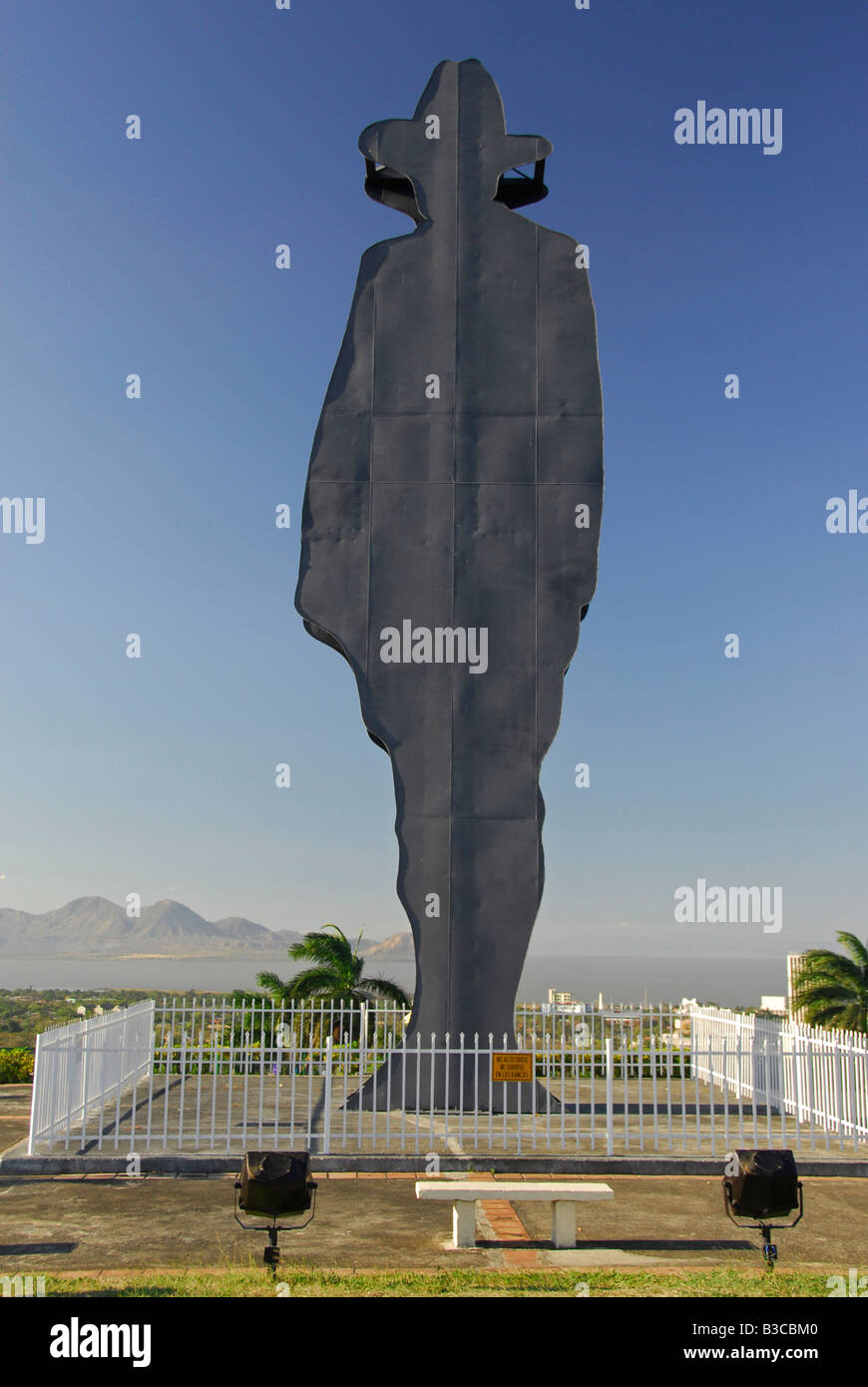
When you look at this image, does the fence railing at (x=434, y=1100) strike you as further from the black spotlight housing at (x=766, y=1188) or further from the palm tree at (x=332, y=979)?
the palm tree at (x=332, y=979)

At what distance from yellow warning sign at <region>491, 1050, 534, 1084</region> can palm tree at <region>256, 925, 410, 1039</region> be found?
1112 cm

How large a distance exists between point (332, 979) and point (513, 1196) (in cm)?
1652

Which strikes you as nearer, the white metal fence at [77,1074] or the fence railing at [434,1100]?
the white metal fence at [77,1074]

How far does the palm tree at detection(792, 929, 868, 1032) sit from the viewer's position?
26.6m

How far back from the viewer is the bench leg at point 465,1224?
9133 mm

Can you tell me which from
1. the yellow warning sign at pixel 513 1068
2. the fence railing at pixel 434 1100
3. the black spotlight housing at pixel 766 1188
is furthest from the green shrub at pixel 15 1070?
the black spotlight housing at pixel 766 1188

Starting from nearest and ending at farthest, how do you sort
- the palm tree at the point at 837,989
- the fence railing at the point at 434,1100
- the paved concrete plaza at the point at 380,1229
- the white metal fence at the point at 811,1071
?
the paved concrete plaza at the point at 380,1229 → the fence railing at the point at 434,1100 → the white metal fence at the point at 811,1071 → the palm tree at the point at 837,989

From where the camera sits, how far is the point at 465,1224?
9.14 m

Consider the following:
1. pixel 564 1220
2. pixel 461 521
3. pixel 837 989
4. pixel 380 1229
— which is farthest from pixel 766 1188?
pixel 837 989

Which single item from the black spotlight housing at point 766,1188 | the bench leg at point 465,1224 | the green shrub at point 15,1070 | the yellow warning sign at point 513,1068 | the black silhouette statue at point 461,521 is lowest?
the green shrub at point 15,1070

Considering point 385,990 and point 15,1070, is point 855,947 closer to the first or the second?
point 385,990

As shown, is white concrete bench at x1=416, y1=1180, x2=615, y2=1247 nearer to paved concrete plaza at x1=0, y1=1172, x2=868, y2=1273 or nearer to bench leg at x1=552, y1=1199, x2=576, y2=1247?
bench leg at x1=552, y1=1199, x2=576, y2=1247

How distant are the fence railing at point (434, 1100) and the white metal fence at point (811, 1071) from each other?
32mm
